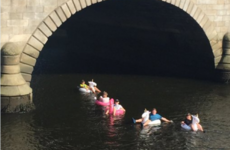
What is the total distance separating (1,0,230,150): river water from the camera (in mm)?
29422

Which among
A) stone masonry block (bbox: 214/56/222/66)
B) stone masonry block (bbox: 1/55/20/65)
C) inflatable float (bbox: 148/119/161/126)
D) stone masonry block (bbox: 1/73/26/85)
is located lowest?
inflatable float (bbox: 148/119/161/126)

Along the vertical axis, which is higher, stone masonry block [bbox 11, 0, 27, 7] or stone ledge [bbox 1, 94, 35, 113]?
stone masonry block [bbox 11, 0, 27, 7]

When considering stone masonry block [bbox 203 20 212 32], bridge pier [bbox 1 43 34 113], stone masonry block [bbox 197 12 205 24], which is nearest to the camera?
bridge pier [bbox 1 43 34 113]

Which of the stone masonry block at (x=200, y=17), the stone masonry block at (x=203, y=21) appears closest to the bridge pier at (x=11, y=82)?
the stone masonry block at (x=200, y=17)

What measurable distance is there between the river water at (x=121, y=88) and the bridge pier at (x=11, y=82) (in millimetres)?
859

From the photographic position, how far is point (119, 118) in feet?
111

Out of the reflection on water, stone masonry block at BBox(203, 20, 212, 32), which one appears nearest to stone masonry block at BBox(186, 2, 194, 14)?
stone masonry block at BBox(203, 20, 212, 32)

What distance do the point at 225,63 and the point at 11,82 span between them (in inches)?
840

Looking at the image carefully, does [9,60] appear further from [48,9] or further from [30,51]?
[48,9]

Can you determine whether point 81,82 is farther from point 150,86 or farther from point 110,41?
point 110,41

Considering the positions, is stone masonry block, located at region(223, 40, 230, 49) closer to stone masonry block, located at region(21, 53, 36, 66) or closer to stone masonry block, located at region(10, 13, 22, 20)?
stone masonry block, located at region(21, 53, 36, 66)

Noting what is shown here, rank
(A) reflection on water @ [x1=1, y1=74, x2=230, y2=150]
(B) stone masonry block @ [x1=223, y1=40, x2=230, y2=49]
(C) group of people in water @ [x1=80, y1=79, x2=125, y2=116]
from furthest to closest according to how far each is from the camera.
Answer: (B) stone masonry block @ [x1=223, y1=40, x2=230, y2=49]
(C) group of people in water @ [x1=80, y1=79, x2=125, y2=116]
(A) reflection on water @ [x1=1, y1=74, x2=230, y2=150]

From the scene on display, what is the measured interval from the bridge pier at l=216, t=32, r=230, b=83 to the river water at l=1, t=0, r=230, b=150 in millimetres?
1056

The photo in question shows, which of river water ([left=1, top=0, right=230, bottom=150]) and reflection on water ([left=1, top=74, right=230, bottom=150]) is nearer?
reflection on water ([left=1, top=74, right=230, bottom=150])
